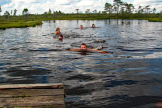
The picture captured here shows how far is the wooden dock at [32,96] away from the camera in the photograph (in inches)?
159

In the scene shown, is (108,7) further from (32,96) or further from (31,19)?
(32,96)

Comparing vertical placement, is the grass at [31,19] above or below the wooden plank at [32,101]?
above

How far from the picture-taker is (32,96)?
14.3ft

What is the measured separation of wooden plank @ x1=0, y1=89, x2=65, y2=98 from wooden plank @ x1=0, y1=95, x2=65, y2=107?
5.3 inches

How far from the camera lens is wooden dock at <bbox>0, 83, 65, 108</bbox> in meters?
4.04

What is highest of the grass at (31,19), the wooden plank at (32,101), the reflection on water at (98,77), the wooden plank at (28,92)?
the grass at (31,19)

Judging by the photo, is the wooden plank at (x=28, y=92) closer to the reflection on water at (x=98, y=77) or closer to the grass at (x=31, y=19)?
the reflection on water at (x=98, y=77)

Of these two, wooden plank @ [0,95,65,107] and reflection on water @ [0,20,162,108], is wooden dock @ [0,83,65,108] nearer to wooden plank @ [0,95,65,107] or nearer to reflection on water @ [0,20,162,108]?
wooden plank @ [0,95,65,107]

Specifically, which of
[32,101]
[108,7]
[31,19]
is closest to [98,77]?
[32,101]

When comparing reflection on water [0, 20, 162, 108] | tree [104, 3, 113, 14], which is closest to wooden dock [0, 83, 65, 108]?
reflection on water [0, 20, 162, 108]

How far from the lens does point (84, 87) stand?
20.8 feet

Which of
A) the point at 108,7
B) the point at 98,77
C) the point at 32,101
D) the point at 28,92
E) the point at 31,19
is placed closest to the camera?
the point at 32,101

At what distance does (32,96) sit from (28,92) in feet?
0.84

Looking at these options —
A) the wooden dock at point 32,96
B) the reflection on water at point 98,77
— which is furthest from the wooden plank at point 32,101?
the reflection on water at point 98,77
